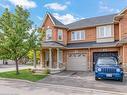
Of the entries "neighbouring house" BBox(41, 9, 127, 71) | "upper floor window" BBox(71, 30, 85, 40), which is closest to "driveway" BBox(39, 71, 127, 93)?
"neighbouring house" BBox(41, 9, 127, 71)

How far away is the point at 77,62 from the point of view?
26719mm

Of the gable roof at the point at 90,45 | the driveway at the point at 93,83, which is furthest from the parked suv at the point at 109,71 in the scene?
the gable roof at the point at 90,45

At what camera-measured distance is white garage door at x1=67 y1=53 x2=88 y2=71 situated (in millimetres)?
26111

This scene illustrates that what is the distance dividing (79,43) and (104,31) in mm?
4038

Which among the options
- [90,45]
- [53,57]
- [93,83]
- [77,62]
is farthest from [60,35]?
[93,83]

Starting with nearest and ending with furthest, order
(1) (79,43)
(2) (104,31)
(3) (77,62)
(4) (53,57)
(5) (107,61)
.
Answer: (5) (107,61) → (2) (104,31) → (3) (77,62) → (4) (53,57) → (1) (79,43)

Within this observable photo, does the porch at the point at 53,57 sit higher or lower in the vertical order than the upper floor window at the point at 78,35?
lower

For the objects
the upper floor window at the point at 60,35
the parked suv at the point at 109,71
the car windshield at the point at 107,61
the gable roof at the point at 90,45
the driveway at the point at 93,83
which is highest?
the upper floor window at the point at 60,35

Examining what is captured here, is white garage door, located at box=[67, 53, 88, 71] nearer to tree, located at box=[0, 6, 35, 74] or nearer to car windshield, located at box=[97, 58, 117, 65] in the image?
tree, located at box=[0, 6, 35, 74]

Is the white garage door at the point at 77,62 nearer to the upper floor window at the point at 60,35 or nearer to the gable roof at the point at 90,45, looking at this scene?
the gable roof at the point at 90,45

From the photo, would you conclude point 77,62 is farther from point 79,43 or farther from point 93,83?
point 93,83

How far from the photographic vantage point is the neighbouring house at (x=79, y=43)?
2427 centimetres

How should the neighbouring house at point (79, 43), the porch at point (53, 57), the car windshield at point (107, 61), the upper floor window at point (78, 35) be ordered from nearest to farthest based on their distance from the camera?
the car windshield at point (107, 61), the neighbouring house at point (79, 43), the porch at point (53, 57), the upper floor window at point (78, 35)

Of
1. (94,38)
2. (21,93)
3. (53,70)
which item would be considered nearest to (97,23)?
(94,38)
